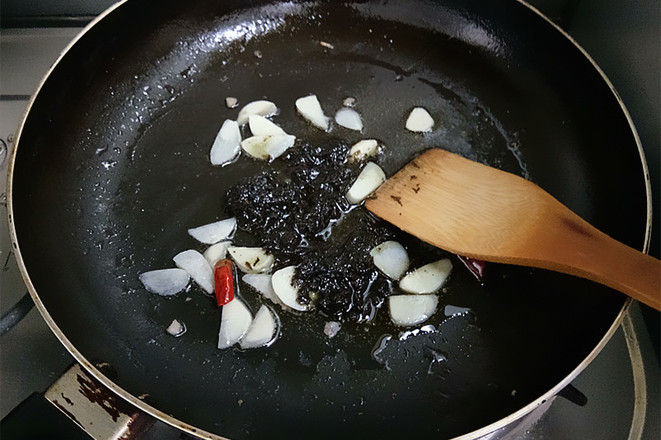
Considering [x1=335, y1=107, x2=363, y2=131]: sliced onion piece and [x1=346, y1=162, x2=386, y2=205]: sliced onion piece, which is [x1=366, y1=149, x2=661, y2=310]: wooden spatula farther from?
[x1=335, y1=107, x2=363, y2=131]: sliced onion piece

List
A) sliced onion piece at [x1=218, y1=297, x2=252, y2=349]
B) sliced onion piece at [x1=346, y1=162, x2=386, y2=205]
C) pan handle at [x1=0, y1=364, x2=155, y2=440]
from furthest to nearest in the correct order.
→ sliced onion piece at [x1=346, y1=162, x2=386, y2=205]
sliced onion piece at [x1=218, y1=297, x2=252, y2=349]
pan handle at [x1=0, y1=364, x2=155, y2=440]

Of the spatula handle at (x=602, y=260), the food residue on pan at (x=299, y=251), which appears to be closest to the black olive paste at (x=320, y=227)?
the food residue on pan at (x=299, y=251)

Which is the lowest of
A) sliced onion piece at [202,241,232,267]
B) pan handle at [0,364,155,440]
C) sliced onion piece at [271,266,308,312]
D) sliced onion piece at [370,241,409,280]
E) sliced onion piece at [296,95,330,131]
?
pan handle at [0,364,155,440]

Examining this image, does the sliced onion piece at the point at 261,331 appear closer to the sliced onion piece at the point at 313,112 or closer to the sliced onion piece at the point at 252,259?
the sliced onion piece at the point at 252,259

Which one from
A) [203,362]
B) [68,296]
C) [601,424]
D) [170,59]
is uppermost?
[170,59]

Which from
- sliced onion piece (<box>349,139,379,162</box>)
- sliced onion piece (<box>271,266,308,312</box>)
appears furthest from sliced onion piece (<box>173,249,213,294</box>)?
sliced onion piece (<box>349,139,379,162</box>)

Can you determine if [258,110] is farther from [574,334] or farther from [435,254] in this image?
[574,334]

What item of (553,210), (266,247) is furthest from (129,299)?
(553,210)
